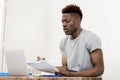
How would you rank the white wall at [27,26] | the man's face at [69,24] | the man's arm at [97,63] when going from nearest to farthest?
the man's arm at [97,63]
the man's face at [69,24]
the white wall at [27,26]

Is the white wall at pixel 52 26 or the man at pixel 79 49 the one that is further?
the white wall at pixel 52 26

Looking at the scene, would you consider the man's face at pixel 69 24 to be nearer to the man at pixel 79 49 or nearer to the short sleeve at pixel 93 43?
the man at pixel 79 49

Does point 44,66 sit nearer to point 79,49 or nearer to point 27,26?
point 79,49

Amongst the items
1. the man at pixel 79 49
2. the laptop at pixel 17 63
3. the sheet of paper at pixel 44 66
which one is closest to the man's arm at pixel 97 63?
the man at pixel 79 49

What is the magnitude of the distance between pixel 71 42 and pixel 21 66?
26.9 inches

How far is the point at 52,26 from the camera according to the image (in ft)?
10.0

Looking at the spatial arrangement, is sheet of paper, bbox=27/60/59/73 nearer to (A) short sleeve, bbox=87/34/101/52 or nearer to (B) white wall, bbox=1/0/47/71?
(A) short sleeve, bbox=87/34/101/52

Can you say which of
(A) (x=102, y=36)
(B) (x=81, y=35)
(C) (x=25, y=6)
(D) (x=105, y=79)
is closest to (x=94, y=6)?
(A) (x=102, y=36)

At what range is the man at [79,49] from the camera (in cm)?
179

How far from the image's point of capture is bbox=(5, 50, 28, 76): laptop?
4.71 feet

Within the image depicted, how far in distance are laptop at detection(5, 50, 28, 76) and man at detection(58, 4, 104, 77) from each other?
35 cm

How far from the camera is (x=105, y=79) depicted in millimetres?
2225

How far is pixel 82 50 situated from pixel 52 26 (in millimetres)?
1222

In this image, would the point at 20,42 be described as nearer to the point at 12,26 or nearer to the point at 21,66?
the point at 12,26
